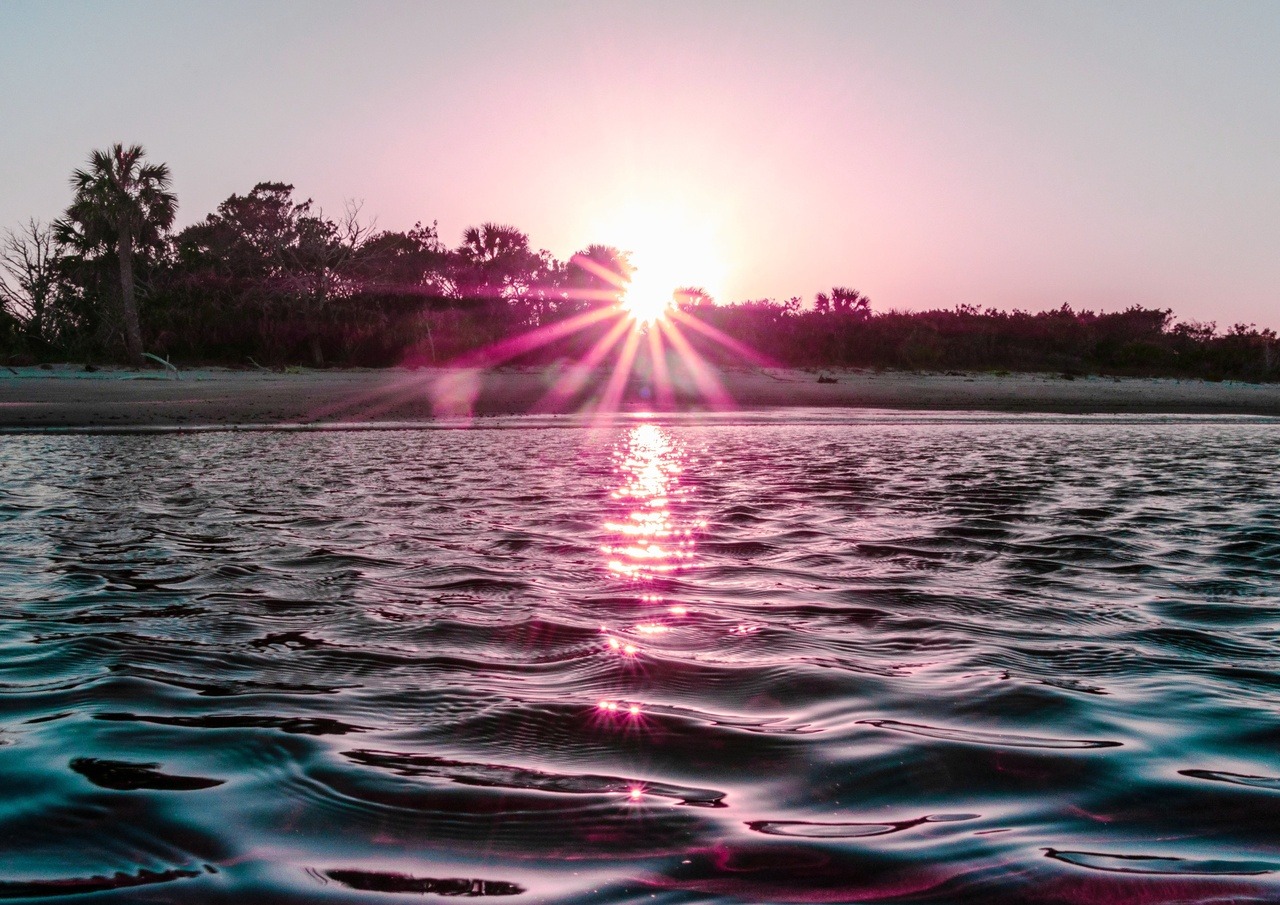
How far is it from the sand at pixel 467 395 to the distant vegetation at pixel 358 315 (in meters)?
2.34

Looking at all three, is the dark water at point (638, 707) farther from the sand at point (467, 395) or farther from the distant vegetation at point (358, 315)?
the distant vegetation at point (358, 315)

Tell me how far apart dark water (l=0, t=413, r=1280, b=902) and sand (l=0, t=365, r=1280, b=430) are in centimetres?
1369

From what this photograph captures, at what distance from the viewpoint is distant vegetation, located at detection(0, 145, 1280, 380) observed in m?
29.9

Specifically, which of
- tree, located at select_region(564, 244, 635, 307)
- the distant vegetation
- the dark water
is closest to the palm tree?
the distant vegetation

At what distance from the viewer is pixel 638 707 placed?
2891 millimetres

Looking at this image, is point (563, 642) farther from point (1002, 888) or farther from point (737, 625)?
point (1002, 888)

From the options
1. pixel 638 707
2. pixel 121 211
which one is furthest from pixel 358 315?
pixel 638 707

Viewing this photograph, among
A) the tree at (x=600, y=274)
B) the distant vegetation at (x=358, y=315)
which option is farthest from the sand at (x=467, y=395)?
the tree at (x=600, y=274)

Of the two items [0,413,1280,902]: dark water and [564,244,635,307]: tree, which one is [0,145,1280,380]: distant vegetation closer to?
[564,244,635,307]: tree

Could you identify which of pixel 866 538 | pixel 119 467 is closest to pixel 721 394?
pixel 119 467

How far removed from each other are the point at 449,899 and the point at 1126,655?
2706mm

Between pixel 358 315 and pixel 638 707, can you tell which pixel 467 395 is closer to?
pixel 358 315

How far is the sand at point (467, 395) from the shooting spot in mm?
19562

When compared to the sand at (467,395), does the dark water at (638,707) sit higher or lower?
lower
